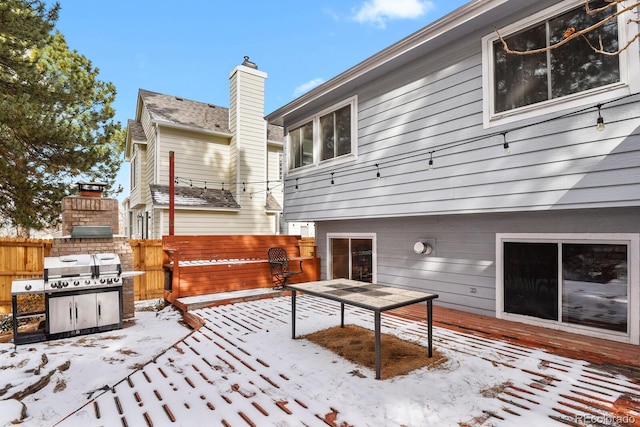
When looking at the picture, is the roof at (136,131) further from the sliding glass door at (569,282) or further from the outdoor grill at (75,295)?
the sliding glass door at (569,282)

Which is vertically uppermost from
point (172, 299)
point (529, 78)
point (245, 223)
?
point (529, 78)

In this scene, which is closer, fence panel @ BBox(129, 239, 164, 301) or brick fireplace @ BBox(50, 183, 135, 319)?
brick fireplace @ BBox(50, 183, 135, 319)

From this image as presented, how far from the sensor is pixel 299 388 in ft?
9.49

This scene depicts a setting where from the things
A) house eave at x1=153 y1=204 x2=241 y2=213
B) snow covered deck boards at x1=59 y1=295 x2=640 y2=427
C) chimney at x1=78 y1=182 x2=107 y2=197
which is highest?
chimney at x1=78 y1=182 x2=107 y2=197

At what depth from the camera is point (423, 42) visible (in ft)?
15.8

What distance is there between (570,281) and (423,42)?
3.82 m

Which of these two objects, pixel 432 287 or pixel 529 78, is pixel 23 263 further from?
pixel 529 78

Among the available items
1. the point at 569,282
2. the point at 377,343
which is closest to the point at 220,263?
the point at 377,343

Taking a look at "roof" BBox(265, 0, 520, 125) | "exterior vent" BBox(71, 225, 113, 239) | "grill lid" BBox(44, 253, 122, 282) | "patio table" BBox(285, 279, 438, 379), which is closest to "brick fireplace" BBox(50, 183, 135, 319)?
"exterior vent" BBox(71, 225, 113, 239)

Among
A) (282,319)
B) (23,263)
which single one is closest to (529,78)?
(282,319)

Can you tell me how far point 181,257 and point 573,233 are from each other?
7.41 meters

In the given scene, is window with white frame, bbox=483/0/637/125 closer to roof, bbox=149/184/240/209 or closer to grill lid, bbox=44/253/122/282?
grill lid, bbox=44/253/122/282

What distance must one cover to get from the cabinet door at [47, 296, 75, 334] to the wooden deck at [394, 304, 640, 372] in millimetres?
5033

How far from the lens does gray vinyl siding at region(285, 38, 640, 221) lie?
3.39m
